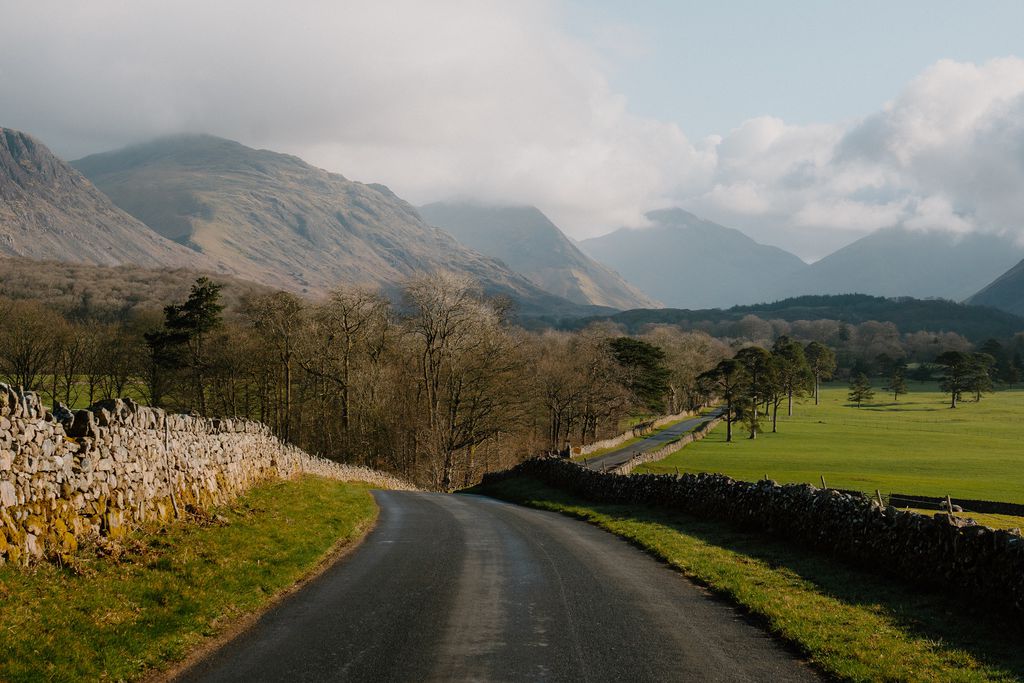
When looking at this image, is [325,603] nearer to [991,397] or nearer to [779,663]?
[779,663]

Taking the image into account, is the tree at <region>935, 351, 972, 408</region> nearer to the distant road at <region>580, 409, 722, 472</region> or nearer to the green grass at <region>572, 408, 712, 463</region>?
the distant road at <region>580, 409, 722, 472</region>

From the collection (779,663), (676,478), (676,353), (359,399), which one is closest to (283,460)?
(676,478)

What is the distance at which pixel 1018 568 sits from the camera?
11.8 m

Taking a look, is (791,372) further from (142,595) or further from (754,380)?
(142,595)

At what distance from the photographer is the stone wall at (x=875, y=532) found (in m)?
12.4

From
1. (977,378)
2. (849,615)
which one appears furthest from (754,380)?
(849,615)

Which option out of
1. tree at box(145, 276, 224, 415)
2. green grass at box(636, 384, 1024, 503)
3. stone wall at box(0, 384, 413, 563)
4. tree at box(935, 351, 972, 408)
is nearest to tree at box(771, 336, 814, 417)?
green grass at box(636, 384, 1024, 503)

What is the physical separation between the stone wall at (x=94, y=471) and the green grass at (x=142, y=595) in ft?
1.58

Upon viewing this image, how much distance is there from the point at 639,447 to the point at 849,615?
70322mm

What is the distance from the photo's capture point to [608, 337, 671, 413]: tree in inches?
4016

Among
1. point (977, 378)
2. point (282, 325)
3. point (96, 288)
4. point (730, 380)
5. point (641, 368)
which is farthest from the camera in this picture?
point (977, 378)

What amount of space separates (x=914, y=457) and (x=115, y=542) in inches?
3106

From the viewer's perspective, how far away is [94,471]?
12703mm

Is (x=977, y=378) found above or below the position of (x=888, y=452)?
above
